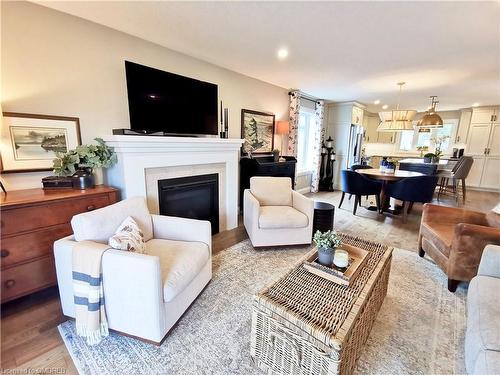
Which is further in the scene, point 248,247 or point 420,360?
point 248,247

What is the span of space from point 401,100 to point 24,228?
7158 millimetres

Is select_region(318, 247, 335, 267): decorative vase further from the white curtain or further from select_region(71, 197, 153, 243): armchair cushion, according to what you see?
the white curtain

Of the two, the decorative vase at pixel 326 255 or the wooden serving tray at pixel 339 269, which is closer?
the wooden serving tray at pixel 339 269

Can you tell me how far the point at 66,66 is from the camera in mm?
2080

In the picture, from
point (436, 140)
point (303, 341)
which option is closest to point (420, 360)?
point (303, 341)

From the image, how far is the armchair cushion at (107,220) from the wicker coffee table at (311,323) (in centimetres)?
114

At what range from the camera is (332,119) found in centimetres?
640

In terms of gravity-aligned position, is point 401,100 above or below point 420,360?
above

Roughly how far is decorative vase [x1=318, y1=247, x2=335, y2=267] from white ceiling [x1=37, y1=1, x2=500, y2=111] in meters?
1.85

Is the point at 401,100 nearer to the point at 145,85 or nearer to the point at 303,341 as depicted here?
the point at 145,85

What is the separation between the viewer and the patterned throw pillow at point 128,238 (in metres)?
1.49

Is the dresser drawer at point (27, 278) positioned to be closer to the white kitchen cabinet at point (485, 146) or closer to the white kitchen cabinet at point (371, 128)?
the white kitchen cabinet at point (371, 128)

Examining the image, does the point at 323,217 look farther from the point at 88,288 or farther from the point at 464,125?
the point at 464,125

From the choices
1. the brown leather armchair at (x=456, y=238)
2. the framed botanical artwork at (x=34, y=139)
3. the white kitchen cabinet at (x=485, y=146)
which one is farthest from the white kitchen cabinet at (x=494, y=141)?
the framed botanical artwork at (x=34, y=139)
